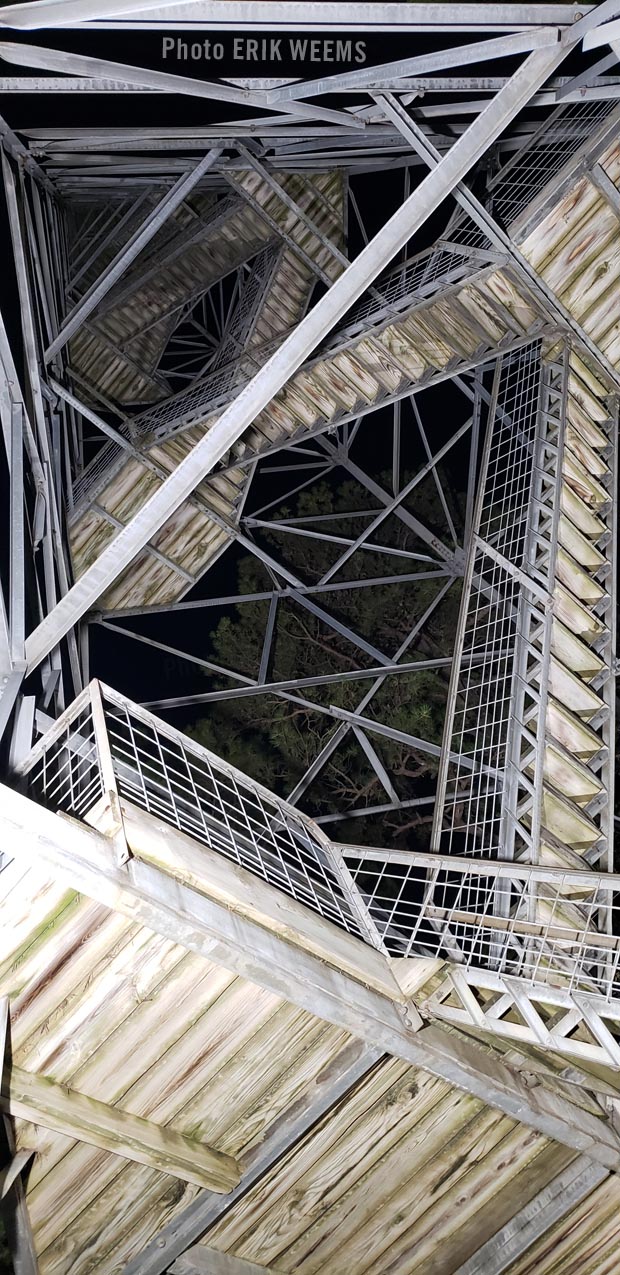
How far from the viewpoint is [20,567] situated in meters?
7.83

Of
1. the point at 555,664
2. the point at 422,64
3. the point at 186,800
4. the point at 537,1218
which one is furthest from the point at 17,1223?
the point at 422,64

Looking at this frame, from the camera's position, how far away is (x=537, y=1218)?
649 cm

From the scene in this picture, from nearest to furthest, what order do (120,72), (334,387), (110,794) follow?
(110,794), (120,72), (334,387)

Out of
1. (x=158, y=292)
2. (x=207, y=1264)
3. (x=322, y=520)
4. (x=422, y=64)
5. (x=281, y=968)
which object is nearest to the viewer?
(x=281, y=968)

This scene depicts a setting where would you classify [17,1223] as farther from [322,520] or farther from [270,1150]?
[322,520]


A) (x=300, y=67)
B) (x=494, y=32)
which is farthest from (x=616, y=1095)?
(x=300, y=67)

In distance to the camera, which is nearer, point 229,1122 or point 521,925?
point 229,1122

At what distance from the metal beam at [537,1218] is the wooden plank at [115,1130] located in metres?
2.13

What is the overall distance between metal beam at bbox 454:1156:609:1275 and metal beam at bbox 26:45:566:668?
186 inches

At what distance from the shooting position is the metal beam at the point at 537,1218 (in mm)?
6281

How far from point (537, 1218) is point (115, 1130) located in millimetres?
3086

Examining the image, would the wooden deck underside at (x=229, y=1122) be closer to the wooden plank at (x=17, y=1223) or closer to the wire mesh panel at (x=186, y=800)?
the wooden plank at (x=17, y=1223)

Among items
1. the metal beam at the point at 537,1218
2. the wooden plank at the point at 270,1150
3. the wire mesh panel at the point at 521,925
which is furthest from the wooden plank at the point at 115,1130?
the metal beam at the point at 537,1218

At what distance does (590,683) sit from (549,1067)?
413 cm
